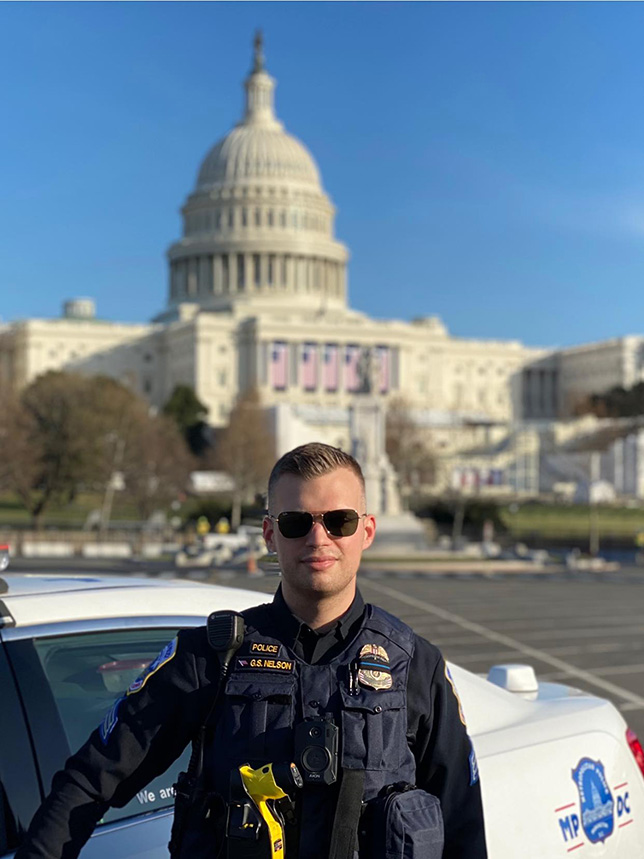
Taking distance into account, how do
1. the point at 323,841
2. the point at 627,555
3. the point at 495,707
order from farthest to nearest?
the point at 627,555 < the point at 495,707 < the point at 323,841

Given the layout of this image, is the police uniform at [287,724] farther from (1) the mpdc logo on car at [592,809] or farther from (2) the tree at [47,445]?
(2) the tree at [47,445]

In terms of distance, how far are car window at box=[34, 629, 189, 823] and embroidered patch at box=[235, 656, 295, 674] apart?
924 mm

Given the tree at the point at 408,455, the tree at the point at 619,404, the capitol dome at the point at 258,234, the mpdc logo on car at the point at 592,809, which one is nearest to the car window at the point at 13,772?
the mpdc logo on car at the point at 592,809

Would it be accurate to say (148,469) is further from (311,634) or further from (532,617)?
(311,634)

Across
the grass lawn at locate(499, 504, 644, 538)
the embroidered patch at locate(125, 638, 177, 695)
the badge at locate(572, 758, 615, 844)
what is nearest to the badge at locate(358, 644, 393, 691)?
the embroidered patch at locate(125, 638, 177, 695)

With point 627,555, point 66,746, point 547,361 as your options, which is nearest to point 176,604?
point 66,746

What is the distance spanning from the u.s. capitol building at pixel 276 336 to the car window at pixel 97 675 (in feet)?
361

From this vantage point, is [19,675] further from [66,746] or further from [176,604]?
[176,604]

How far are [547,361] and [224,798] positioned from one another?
144m

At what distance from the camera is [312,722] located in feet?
8.75

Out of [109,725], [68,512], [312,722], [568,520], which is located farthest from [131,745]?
[568,520]

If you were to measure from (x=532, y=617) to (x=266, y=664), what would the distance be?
18048 millimetres

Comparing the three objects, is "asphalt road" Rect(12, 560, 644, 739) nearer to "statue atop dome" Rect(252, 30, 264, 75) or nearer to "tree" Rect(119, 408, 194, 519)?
"tree" Rect(119, 408, 194, 519)

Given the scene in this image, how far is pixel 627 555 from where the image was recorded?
147 ft
